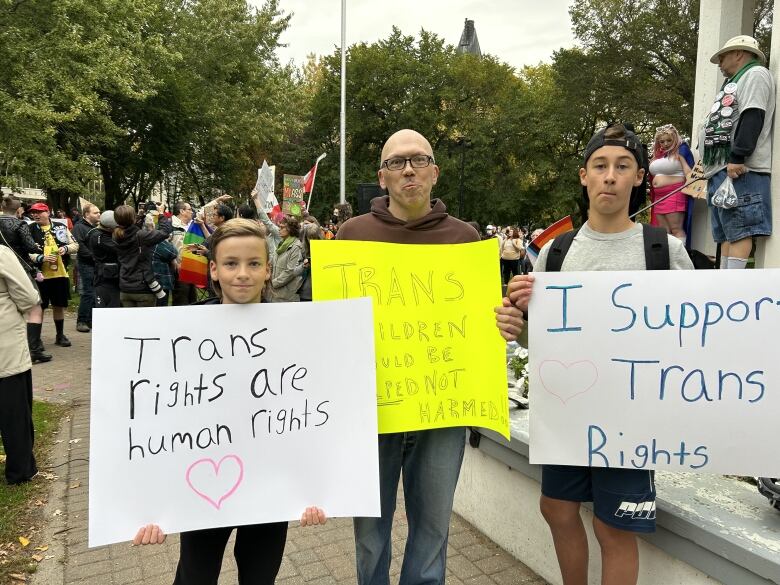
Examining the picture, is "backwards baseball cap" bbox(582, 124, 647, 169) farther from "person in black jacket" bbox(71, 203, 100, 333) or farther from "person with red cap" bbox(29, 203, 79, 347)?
"person in black jacket" bbox(71, 203, 100, 333)

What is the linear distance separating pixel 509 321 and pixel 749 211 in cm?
293

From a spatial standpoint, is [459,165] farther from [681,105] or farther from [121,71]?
[121,71]

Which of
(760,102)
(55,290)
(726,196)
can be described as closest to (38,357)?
(55,290)

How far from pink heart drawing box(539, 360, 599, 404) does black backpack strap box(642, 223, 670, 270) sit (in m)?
0.40

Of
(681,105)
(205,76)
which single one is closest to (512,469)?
(681,105)

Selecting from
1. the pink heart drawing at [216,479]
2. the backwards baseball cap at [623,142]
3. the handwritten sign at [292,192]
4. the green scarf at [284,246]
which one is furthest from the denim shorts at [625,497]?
the handwritten sign at [292,192]

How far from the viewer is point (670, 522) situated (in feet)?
7.23

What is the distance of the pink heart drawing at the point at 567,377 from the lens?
2.04 meters

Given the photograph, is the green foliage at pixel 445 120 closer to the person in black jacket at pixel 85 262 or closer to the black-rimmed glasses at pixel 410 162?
the person in black jacket at pixel 85 262

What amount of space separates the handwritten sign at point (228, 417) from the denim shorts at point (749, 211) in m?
3.31

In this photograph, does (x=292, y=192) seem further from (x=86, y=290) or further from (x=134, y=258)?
(x=134, y=258)

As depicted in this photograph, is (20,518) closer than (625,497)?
No

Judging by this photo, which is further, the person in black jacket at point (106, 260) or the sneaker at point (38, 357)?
the sneaker at point (38, 357)

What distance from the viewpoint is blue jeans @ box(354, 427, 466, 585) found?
2.25 metres
